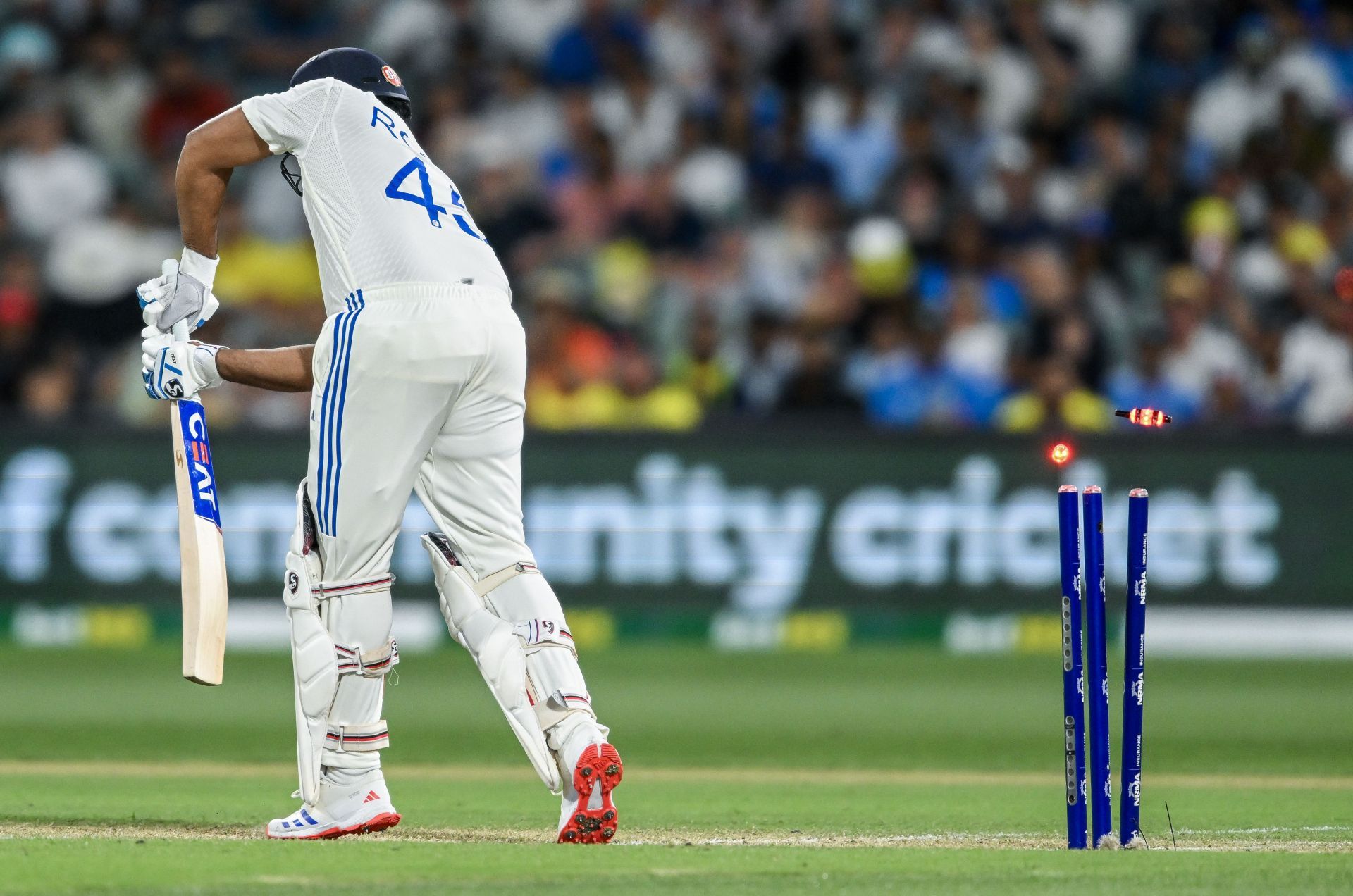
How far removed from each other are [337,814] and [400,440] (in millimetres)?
954

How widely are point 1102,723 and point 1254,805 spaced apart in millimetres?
1788

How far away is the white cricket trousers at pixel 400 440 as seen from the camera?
15.7 ft

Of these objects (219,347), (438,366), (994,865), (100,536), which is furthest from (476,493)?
(100,536)

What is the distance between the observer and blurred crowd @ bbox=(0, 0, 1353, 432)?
11422mm

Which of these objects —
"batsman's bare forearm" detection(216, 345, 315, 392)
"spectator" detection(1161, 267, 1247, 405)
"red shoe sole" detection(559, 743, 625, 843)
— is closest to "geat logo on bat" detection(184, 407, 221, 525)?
"batsman's bare forearm" detection(216, 345, 315, 392)

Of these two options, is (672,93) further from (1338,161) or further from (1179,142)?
(1338,161)

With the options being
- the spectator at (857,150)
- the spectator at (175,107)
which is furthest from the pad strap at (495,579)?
the spectator at (175,107)

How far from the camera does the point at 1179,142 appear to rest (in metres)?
12.8

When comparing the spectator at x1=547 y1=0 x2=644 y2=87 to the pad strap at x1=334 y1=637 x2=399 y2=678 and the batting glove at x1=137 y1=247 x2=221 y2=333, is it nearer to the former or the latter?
the batting glove at x1=137 y1=247 x2=221 y2=333

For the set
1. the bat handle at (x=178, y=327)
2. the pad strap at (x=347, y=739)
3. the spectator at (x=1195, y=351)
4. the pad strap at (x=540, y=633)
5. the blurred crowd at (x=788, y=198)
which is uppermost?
the blurred crowd at (x=788, y=198)

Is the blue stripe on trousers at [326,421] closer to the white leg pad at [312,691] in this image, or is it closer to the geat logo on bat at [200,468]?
the white leg pad at [312,691]

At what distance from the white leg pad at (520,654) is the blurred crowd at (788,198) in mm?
5957

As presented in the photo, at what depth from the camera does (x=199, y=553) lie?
510 cm

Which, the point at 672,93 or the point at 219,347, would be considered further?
the point at 672,93
